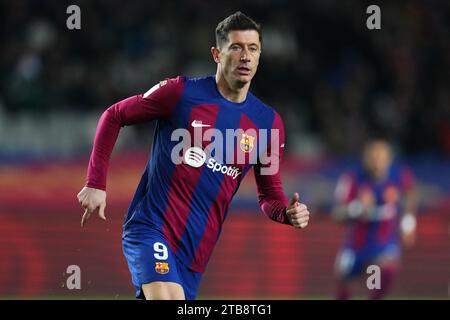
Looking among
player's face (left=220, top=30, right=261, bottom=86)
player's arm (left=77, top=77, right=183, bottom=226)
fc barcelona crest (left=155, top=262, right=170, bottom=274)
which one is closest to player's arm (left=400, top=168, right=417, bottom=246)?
player's face (left=220, top=30, right=261, bottom=86)

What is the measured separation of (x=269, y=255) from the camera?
487 inches

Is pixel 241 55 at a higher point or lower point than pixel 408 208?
higher

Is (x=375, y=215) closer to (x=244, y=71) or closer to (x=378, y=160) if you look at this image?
(x=378, y=160)

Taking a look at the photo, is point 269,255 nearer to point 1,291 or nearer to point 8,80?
point 1,291

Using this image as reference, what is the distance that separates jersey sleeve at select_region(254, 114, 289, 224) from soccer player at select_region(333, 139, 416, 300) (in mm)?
4743

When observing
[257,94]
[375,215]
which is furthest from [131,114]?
[257,94]

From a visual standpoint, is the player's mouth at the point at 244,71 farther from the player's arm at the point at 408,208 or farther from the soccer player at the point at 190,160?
the player's arm at the point at 408,208

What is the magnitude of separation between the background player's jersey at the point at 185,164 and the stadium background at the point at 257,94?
5.57 meters

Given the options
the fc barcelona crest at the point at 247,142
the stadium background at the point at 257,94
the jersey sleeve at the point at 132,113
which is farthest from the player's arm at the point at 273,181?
the stadium background at the point at 257,94

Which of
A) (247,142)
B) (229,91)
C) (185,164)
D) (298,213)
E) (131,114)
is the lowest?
(298,213)

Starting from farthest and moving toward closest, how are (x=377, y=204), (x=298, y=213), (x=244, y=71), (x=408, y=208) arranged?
(x=377, y=204)
(x=408, y=208)
(x=244, y=71)
(x=298, y=213)

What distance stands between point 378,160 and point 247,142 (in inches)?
216

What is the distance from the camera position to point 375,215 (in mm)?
11477

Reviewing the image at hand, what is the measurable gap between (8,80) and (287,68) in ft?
13.2
